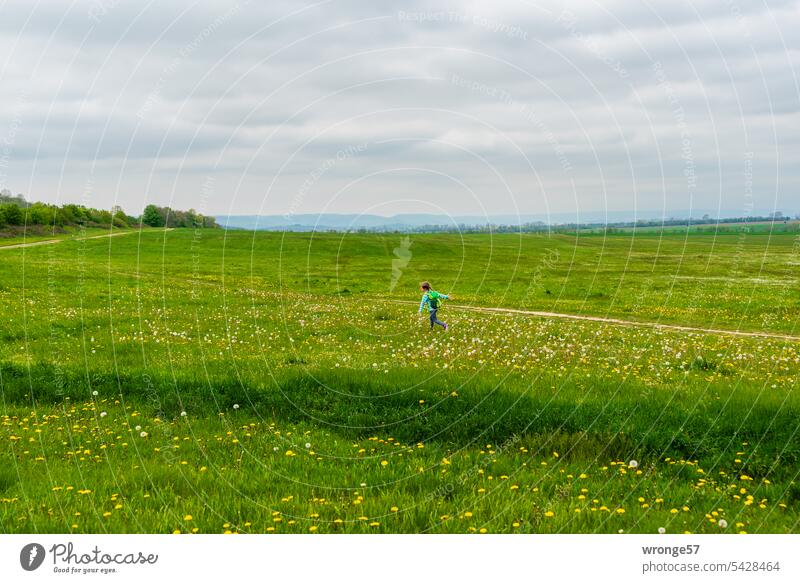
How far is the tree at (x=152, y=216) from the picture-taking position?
14038 centimetres

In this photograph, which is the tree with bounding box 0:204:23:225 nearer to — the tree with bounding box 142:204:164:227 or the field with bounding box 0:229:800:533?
the tree with bounding box 142:204:164:227

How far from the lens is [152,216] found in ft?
467

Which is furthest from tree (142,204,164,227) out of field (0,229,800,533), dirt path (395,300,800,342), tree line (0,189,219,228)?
field (0,229,800,533)

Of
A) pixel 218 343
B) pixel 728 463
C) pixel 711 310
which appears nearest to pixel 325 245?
pixel 711 310

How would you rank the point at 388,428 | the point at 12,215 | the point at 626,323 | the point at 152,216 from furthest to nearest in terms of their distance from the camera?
1. the point at 152,216
2. the point at 12,215
3. the point at 626,323
4. the point at 388,428

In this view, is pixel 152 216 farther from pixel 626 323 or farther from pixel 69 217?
pixel 626 323

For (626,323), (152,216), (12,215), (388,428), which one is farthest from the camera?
(152,216)

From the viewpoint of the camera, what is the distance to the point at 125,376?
46.2 feet

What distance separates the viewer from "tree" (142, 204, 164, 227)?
14038 cm

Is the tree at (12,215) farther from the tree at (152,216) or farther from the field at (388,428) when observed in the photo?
the field at (388,428)

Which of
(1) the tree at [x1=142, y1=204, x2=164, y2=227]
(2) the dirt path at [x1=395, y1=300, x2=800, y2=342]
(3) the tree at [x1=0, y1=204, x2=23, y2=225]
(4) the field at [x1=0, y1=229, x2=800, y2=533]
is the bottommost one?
(4) the field at [x1=0, y1=229, x2=800, y2=533]

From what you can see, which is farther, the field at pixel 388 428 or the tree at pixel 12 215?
the tree at pixel 12 215

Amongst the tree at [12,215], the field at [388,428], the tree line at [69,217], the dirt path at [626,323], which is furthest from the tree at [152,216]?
the field at [388,428]

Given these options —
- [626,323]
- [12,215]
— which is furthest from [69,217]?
[626,323]
